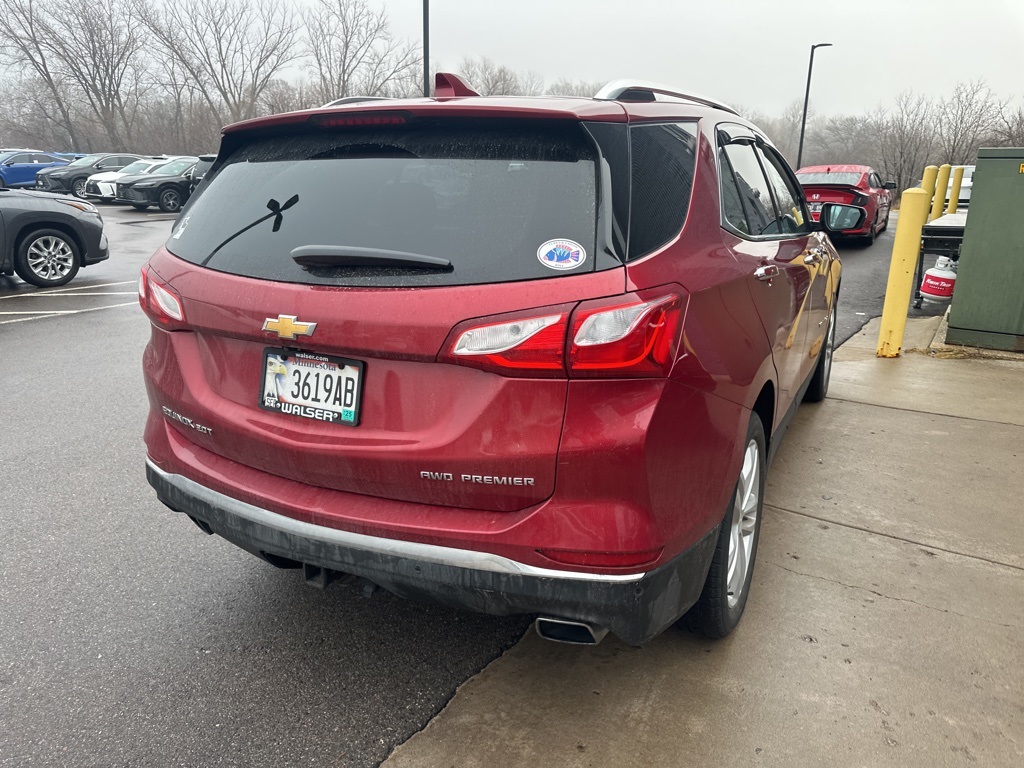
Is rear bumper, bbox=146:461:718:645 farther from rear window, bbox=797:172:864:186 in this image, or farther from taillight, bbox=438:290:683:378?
rear window, bbox=797:172:864:186

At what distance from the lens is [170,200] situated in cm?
2489

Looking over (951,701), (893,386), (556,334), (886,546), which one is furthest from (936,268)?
(556,334)

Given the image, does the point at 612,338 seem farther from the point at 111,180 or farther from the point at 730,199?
the point at 111,180

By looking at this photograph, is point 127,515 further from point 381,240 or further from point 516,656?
point 381,240

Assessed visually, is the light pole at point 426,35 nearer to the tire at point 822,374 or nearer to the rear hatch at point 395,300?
the tire at point 822,374

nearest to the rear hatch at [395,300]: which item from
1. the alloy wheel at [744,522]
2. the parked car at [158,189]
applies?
the alloy wheel at [744,522]

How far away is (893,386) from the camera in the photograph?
5.91 m

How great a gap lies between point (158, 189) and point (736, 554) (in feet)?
84.1

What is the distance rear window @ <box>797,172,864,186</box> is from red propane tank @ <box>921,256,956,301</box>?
243 inches

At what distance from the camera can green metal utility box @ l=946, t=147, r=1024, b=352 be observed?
6.34 m

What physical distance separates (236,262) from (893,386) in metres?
5.17

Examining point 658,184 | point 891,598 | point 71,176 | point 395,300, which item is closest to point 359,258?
point 395,300

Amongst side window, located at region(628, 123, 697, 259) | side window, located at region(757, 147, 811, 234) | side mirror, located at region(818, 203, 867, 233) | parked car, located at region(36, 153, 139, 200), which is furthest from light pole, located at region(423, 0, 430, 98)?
side window, located at region(628, 123, 697, 259)

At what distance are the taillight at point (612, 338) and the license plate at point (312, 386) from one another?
1.97 feet
